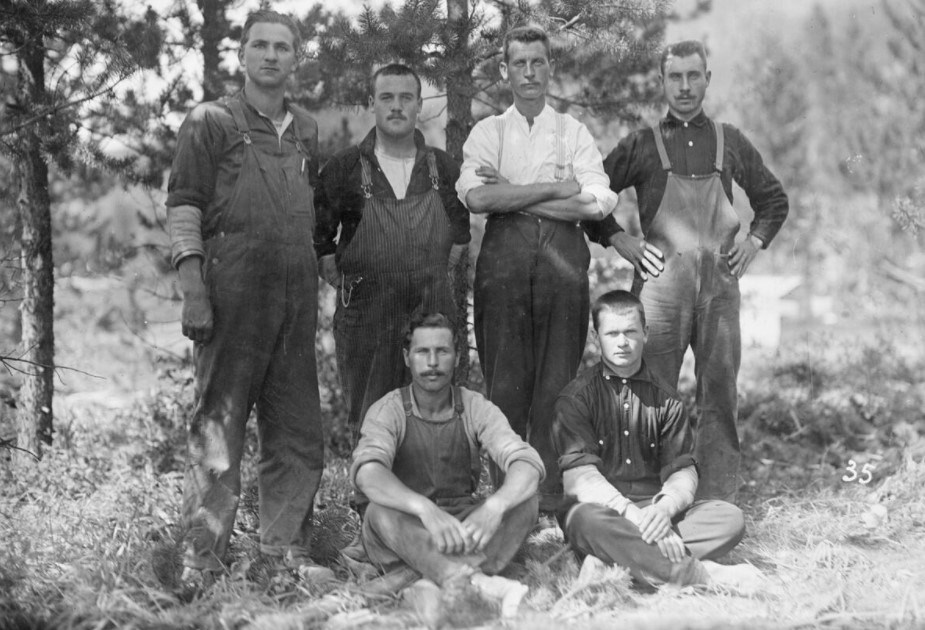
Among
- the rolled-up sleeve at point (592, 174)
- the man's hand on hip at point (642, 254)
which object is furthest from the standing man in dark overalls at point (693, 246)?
the rolled-up sleeve at point (592, 174)

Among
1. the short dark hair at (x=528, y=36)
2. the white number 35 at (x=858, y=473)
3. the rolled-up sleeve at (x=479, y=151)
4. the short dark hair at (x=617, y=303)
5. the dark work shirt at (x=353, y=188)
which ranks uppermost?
the short dark hair at (x=528, y=36)

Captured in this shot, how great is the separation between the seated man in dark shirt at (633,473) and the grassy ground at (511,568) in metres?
Answer: 0.13

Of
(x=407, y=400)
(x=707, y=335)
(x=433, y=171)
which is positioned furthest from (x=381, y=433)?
(x=707, y=335)

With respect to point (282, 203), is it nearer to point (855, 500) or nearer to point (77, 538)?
point (77, 538)

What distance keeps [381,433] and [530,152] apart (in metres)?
1.58

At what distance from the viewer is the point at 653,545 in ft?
12.8

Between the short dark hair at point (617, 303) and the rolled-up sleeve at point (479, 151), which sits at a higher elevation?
the rolled-up sleeve at point (479, 151)

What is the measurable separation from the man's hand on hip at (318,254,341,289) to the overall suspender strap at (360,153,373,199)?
39 cm

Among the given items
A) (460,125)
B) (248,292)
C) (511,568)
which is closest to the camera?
(248,292)

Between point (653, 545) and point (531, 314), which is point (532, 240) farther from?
A: point (653, 545)

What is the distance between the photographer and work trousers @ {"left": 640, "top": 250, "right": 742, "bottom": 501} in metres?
4.82

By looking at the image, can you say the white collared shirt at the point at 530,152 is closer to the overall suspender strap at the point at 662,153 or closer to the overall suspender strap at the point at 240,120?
the overall suspender strap at the point at 662,153

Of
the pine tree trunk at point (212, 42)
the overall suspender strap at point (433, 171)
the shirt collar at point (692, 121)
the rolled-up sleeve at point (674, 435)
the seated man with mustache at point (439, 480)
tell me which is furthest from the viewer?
the pine tree trunk at point (212, 42)

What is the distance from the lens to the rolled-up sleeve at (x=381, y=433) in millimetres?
3941
